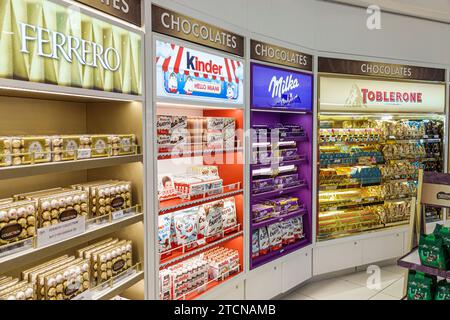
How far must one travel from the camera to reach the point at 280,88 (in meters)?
3.88

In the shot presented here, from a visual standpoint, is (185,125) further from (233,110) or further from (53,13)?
(53,13)

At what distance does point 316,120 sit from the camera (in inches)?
171

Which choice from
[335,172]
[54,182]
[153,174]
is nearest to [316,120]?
[335,172]

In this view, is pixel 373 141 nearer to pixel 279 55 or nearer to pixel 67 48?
pixel 279 55

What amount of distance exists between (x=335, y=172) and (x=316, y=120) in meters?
0.78

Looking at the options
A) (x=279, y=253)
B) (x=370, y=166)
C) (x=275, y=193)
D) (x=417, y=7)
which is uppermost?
(x=417, y=7)

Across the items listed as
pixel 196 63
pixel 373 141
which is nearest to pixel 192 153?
pixel 196 63

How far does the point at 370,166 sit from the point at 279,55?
85.8 inches

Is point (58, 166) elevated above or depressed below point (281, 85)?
below

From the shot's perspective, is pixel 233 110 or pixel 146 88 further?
pixel 233 110

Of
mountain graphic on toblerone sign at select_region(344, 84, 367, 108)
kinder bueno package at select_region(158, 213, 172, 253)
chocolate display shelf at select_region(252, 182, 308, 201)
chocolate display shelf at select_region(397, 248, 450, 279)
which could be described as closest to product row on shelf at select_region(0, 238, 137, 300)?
kinder bueno package at select_region(158, 213, 172, 253)

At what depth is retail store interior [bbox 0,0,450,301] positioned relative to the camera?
6.37 feet

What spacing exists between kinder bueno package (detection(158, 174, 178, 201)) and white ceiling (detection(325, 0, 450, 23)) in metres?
3.04

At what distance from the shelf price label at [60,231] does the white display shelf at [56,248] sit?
2 cm
